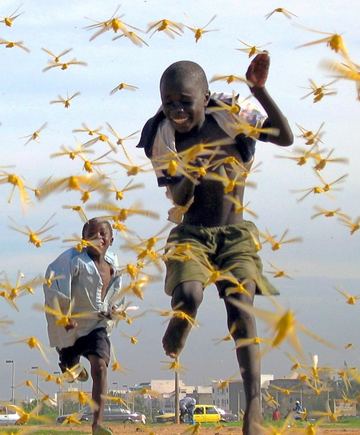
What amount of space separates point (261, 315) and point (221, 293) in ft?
10.5

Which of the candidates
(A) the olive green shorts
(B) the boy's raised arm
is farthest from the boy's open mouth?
(A) the olive green shorts

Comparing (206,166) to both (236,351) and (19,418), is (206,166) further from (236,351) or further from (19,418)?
(19,418)

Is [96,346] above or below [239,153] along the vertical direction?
below

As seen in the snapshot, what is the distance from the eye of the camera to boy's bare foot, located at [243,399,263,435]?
5.73m

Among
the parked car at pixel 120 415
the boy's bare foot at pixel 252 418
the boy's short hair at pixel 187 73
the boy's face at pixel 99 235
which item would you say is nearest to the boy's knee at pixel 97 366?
the parked car at pixel 120 415

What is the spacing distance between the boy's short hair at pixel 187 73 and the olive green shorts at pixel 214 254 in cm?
81

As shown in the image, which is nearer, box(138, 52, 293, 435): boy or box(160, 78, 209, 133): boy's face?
box(138, 52, 293, 435): boy

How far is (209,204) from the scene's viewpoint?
20.6 feet

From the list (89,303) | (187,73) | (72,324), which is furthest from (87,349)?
(187,73)

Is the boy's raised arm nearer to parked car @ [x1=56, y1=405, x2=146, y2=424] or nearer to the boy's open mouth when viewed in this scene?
the boy's open mouth

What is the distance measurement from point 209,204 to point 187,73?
Answer: 0.74 metres

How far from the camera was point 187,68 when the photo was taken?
623 centimetres

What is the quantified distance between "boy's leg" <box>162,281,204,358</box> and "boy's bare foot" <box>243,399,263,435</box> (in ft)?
1.58

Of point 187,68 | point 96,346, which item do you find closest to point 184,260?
point 187,68
